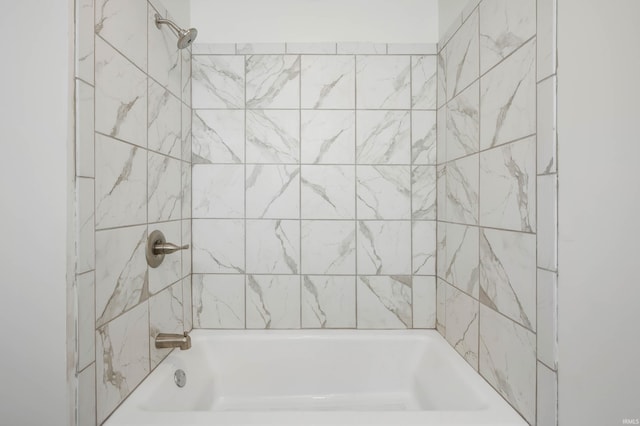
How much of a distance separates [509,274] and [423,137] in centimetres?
77

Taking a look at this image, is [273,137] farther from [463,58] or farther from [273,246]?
[463,58]

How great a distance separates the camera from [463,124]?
1.23 m

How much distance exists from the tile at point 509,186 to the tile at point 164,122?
114cm

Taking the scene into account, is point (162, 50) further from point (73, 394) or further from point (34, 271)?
point (73, 394)

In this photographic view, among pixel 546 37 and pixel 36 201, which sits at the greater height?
pixel 546 37

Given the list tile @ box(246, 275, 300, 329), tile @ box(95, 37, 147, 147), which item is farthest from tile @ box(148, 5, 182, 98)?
tile @ box(246, 275, 300, 329)

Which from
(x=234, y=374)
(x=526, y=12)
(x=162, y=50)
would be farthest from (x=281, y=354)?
(x=526, y=12)

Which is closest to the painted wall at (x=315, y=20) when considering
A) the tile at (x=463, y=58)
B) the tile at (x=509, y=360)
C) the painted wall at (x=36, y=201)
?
the tile at (x=463, y=58)

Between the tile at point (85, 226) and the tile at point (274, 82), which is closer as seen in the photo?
the tile at point (85, 226)

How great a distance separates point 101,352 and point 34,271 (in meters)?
0.27

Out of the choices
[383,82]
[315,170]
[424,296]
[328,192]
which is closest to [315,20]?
[383,82]

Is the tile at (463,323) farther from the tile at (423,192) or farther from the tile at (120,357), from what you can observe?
the tile at (120,357)

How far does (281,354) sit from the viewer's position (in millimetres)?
1455

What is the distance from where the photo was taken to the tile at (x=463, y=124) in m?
1.14
